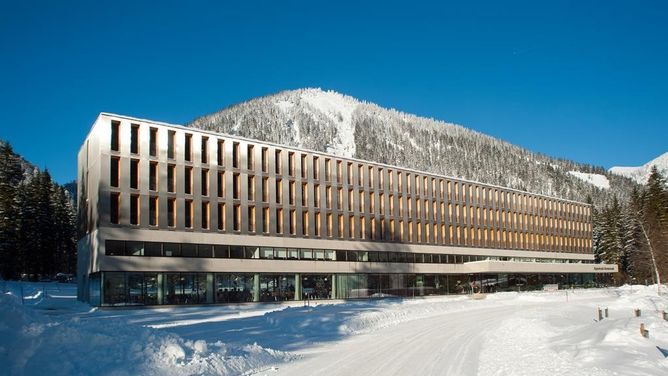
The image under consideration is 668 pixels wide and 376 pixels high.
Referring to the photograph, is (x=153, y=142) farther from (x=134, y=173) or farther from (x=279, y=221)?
(x=279, y=221)

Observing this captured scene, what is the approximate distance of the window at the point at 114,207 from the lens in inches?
1991

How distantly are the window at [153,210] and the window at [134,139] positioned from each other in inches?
182

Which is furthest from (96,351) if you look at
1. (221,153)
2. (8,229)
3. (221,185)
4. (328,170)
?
(8,229)

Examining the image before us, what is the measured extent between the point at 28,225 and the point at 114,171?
45553 millimetres

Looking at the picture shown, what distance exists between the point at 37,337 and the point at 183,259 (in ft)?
129

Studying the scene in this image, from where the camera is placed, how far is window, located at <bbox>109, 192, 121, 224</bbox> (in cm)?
5056

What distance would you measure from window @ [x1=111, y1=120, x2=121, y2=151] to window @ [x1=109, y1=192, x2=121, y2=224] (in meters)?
4.23

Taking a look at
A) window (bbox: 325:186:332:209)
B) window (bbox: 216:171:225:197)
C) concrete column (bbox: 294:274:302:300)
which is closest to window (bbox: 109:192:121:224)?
window (bbox: 216:171:225:197)

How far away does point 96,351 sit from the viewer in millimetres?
15719

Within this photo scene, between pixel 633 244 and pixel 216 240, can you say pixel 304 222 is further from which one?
pixel 633 244

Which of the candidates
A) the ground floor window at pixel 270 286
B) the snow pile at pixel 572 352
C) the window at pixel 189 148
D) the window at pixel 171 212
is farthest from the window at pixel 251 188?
the snow pile at pixel 572 352

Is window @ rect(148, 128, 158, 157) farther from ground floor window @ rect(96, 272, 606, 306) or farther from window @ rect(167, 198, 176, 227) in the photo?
ground floor window @ rect(96, 272, 606, 306)

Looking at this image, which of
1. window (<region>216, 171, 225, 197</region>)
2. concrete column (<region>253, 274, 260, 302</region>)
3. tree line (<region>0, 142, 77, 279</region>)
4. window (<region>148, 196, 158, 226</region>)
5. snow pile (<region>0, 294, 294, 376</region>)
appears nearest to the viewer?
snow pile (<region>0, 294, 294, 376</region>)

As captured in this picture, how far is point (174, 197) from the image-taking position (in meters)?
55.0
